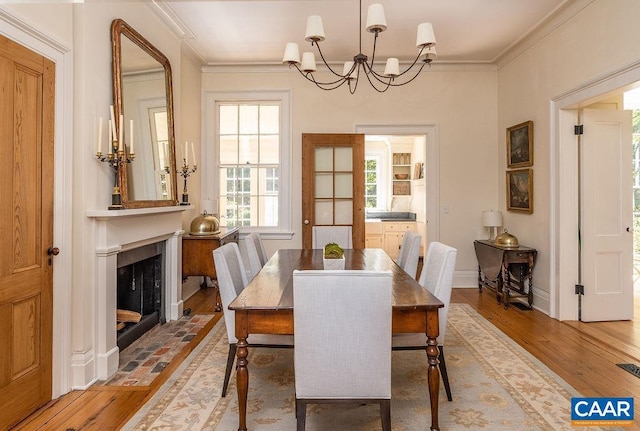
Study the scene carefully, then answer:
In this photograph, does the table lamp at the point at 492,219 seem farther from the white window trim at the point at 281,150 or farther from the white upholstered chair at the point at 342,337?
the white upholstered chair at the point at 342,337

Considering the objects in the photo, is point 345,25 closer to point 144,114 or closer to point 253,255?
point 144,114

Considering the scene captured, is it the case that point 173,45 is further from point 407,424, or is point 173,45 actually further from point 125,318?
point 407,424

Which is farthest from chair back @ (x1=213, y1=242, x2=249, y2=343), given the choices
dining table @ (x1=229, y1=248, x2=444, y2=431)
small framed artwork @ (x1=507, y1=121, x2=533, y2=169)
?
small framed artwork @ (x1=507, y1=121, x2=533, y2=169)

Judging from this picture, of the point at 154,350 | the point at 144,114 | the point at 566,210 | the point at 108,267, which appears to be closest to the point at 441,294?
the point at 108,267

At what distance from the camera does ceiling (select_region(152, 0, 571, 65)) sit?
3781 mm

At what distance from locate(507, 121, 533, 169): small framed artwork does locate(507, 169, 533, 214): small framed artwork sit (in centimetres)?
10

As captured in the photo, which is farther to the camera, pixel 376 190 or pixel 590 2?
pixel 376 190

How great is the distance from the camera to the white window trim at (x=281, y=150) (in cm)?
548

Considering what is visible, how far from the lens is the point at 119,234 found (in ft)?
9.60

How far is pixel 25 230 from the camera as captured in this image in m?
2.22

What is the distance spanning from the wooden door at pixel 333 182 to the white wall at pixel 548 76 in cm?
195

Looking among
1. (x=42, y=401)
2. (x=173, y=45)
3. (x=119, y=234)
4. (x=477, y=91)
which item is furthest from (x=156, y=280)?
(x=477, y=91)

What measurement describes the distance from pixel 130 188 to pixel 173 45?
189 cm

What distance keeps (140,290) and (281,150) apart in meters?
2.66
